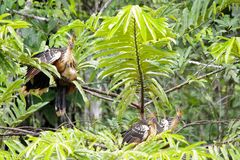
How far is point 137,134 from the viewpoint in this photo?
202 centimetres

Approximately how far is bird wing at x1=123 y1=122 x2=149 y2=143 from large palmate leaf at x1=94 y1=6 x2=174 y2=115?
0.15 meters

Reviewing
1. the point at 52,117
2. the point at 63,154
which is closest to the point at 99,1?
the point at 52,117

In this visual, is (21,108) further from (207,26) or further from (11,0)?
(207,26)

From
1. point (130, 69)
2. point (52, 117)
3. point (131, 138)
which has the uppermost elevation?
point (130, 69)

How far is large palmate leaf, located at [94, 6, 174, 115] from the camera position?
160 cm

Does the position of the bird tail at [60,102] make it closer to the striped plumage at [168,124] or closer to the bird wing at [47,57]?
the bird wing at [47,57]

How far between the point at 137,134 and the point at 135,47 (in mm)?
368

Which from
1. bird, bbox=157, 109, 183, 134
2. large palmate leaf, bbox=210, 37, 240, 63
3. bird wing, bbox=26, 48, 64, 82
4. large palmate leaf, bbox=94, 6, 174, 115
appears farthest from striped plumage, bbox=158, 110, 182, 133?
bird wing, bbox=26, 48, 64, 82

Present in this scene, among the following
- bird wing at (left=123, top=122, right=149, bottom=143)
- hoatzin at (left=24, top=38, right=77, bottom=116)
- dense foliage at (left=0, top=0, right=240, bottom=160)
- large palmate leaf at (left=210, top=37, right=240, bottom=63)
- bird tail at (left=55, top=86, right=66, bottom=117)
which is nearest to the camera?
dense foliage at (left=0, top=0, right=240, bottom=160)

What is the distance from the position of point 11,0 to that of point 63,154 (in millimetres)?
1898

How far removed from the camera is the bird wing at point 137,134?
6.59ft

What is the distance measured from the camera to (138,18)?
5.14 feet

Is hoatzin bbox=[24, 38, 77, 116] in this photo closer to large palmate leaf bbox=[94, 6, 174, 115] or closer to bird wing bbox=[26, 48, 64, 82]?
bird wing bbox=[26, 48, 64, 82]

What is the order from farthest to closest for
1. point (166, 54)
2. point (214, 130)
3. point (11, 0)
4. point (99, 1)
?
point (214, 130) < point (99, 1) < point (11, 0) < point (166, 54)
